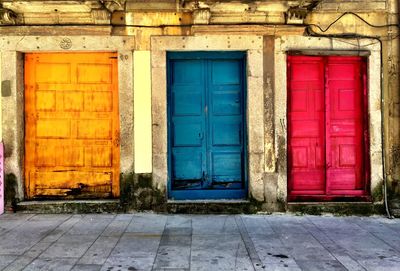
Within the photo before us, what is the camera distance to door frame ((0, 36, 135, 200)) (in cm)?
769

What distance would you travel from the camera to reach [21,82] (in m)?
7.82

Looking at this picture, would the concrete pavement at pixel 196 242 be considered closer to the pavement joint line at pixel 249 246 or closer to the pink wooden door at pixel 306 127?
the pavement joint line at pixel 249 246

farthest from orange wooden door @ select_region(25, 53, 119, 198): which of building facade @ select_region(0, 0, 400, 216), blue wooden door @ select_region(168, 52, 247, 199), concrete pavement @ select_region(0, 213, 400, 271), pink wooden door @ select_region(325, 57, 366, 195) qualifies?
pink wooden door @ select_region(325, 57, 366, 195)

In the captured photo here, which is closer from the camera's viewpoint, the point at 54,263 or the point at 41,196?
the point at 54,263

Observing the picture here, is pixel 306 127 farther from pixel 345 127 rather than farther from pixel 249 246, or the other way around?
pixel 249 246

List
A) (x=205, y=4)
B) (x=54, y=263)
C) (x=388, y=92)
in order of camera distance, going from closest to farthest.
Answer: (x=54, y=263)
(x=205, y=4)
(x=388, y=92)

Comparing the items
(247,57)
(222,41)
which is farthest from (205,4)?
(247,57)

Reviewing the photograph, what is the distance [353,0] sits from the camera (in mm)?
7797

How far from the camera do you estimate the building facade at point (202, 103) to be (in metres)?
7.73

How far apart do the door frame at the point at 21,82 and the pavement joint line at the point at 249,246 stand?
224 cm

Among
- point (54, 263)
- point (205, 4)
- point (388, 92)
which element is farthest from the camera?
point (388, 92)

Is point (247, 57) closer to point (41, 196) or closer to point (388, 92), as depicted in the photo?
point (388, 92)

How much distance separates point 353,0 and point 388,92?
1811mm

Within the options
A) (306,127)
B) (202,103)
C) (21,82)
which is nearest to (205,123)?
(202,103)
